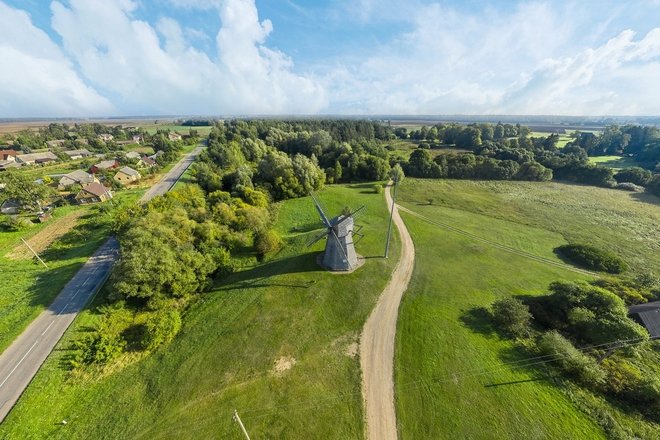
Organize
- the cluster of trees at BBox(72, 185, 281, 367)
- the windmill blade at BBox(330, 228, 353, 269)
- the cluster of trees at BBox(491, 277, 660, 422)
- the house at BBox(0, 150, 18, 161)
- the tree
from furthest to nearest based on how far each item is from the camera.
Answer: the house at BBox(0, 150, 18, 161) < the tree < the windmill blade at BBox(330, 228, 353, 269) < the cluster of trees at BBox(72, 185, 281, 367) < the cluster of trees at BBox(491, 277, 660, 422)

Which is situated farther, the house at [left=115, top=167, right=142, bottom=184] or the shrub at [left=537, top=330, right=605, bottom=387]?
the house at [left=115, top=167, right=142, bottom=184]

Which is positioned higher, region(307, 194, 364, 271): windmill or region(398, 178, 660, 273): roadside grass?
region(307, 194, 364, 271): windmill

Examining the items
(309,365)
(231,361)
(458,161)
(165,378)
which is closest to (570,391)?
(309,365)

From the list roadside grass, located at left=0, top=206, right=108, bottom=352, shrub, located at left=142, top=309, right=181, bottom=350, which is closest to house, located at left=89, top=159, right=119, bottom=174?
roadside grass, located at left=0, top=206, right=108, bottom=352

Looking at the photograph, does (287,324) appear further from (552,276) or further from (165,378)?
(552,276)

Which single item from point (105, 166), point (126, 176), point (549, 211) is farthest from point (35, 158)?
point (549, 211)

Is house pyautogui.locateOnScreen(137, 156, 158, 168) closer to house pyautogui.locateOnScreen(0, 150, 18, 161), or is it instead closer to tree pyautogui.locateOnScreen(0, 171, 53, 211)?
tree pyautogui.locateOnScreen(0, 171, 53, 211)

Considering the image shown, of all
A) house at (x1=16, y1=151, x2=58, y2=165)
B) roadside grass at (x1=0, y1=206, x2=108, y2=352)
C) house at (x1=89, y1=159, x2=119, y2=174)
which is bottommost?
roadside grass at (x1=0, y1=206, x2=108, y2=352)
